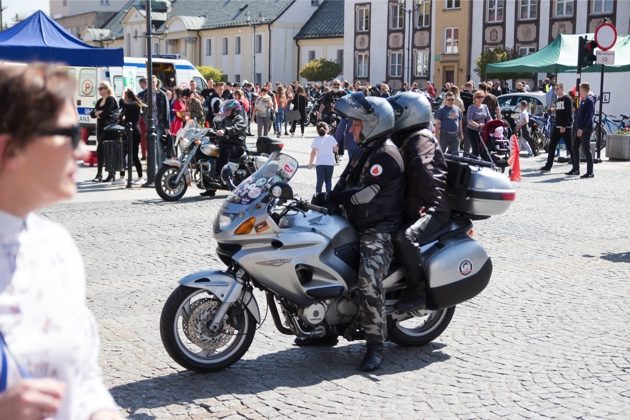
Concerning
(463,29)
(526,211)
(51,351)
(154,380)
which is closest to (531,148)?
(526,211)

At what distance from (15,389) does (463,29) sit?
61.7m

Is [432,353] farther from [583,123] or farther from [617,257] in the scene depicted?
[583,123]

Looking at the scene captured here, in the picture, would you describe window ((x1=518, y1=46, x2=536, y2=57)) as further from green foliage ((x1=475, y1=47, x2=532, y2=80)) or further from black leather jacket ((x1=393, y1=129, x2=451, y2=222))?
black leather jacket ((x1=393, y1=129, x2=451, y2=222))

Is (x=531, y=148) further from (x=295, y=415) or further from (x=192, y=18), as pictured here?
(x=192, y=18)

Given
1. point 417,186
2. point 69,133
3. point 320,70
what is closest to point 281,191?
point 417,186

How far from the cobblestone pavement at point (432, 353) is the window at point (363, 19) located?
2339 inches

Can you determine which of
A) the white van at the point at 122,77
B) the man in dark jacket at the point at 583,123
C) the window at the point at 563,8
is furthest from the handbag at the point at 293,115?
the window at the point at 563,8

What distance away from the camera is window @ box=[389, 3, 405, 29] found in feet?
214

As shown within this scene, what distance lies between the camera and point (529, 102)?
27.3 metres

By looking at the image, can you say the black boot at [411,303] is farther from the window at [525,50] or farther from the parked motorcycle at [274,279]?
the window at [525,50]

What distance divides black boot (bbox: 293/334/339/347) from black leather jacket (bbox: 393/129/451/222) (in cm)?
97

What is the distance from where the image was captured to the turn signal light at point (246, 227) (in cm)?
536

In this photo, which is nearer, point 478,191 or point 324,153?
point 478,191

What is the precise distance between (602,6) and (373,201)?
51621 millimetres
